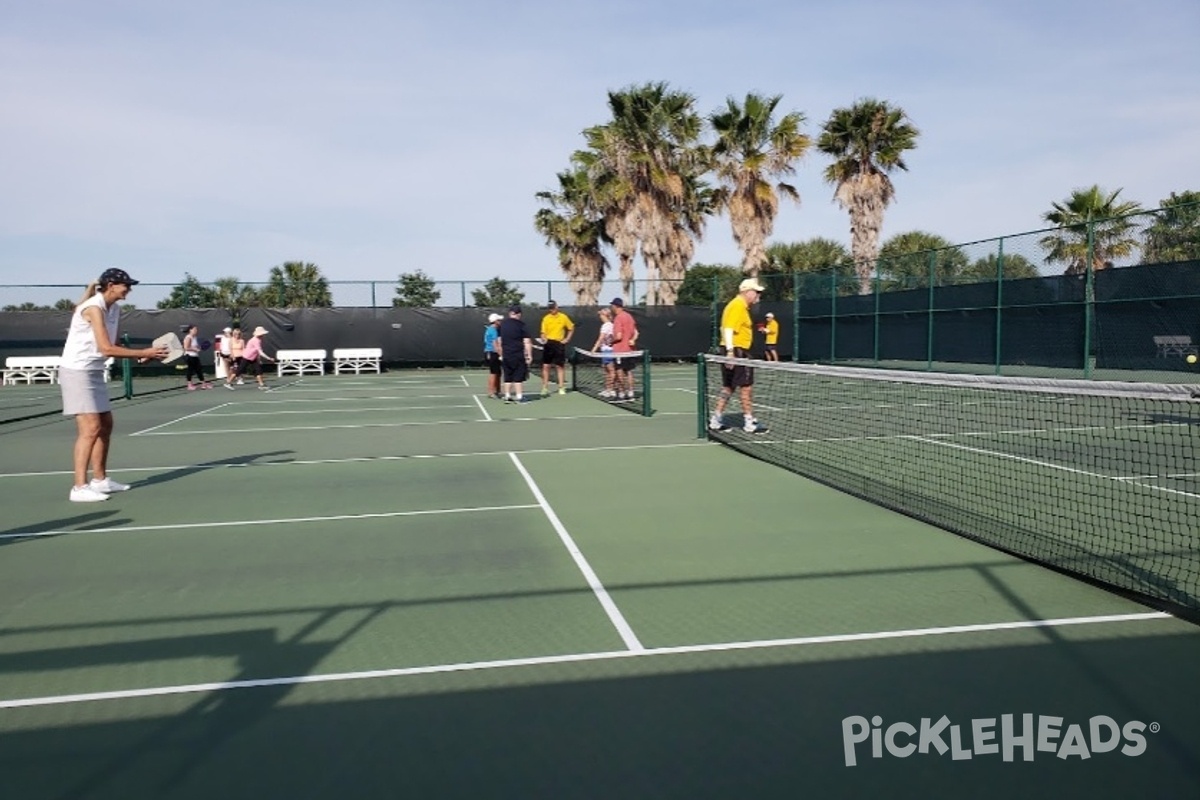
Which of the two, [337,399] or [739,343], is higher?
[739,343]

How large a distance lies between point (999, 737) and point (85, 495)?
23.2 ft

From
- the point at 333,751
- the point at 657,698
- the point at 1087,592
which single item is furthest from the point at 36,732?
the point at 1087,592

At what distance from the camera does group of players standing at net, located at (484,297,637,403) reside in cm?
1586

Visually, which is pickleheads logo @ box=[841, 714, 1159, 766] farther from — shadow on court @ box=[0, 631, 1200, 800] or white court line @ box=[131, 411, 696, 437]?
white court line @ box=[131, 411, 696, 437]

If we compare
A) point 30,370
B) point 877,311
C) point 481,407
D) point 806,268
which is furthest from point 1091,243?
point 806,268

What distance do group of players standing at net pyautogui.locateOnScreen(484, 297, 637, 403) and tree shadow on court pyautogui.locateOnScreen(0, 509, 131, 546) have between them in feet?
29.1

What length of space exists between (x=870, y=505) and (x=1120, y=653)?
10.3 feet

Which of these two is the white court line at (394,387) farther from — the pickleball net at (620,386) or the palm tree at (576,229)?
the palm tree at (576,229)

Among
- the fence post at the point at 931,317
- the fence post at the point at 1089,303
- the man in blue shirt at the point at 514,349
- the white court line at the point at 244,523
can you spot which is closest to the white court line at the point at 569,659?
the white court line at the point at 244,523

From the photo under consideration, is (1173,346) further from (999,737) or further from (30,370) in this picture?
(30,370)

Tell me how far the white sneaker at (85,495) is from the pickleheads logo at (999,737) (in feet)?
21.6

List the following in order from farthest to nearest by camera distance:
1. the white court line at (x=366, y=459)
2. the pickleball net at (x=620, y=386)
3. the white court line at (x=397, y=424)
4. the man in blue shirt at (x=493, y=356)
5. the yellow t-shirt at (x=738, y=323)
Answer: the man in blue shirt at (x=493, y=356), the pickleball net at (x=620, y=386), the white court line at (x=397, y=424), the yellow t-shirt at (x=738, y=323), the white court line at (x=366, y=459)

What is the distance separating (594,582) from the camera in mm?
5168

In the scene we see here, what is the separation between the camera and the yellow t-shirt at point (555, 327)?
57.3 feet
